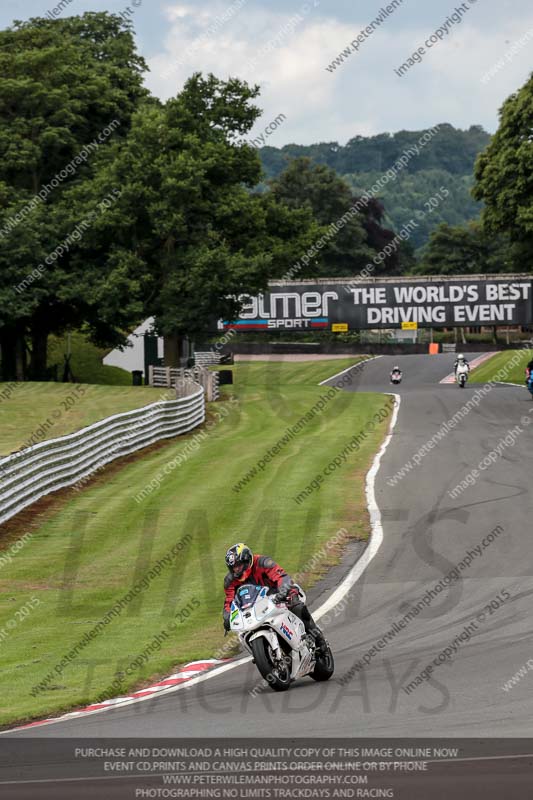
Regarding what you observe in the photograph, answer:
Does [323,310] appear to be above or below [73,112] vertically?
below

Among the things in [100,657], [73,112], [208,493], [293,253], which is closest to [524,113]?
[293,253]

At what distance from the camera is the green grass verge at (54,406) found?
108 ft

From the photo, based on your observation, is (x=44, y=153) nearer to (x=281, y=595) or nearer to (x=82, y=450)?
(x=82, y=450)

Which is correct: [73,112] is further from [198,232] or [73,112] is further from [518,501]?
[518,501]

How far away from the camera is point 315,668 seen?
10.3 m

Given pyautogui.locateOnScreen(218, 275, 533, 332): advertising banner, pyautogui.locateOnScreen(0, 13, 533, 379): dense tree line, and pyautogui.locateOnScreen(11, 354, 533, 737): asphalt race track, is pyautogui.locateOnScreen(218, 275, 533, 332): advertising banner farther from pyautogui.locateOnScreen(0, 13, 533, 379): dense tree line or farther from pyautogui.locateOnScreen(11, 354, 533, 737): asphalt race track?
pyautogui.locateOnScreen(11, 354, 533, 737): asphalt race track

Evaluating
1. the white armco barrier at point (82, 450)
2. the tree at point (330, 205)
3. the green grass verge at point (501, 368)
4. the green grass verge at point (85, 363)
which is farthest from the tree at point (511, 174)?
the tree at point (330, 205)

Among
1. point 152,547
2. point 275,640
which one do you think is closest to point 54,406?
point 152,547

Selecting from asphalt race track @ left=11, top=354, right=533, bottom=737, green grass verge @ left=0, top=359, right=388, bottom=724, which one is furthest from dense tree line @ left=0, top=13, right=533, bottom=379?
asphalt race track @ left=11, top=354, right=533, bottom=737

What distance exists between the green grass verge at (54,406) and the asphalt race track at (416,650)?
509 inches

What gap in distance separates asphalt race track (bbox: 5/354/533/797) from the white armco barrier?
6.96 meters

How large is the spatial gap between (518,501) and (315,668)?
11.4m
